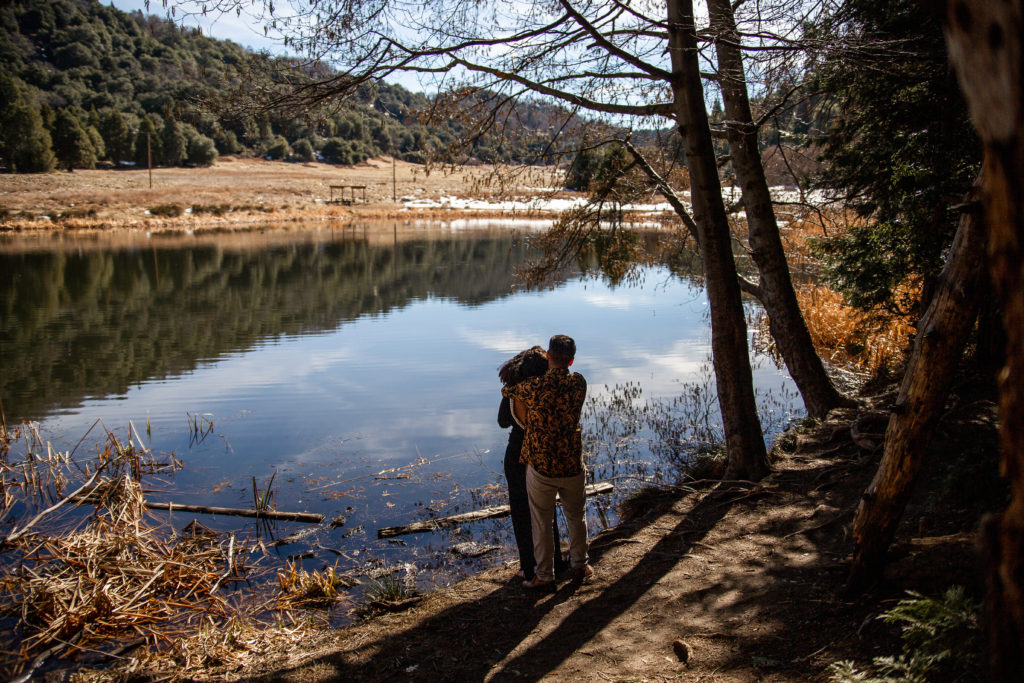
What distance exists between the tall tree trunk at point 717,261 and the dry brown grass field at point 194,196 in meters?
29.3

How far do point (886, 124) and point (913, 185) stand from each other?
1166 mm

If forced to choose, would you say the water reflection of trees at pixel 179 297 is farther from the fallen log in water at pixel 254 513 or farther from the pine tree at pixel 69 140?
the pine tree at pixel 69 140

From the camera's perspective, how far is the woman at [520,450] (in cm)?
543

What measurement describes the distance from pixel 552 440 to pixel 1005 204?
3.42 metres

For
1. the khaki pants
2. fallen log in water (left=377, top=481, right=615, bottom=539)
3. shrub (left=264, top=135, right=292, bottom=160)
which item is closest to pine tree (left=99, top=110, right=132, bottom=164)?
shrub (left=264, top=135, right=292, bottom=160)

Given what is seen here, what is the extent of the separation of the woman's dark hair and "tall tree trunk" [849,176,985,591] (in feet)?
7.67

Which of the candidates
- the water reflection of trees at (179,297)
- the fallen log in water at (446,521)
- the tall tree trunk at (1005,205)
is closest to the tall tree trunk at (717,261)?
the fallen log in water at (446,521)

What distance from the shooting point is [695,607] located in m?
4.75

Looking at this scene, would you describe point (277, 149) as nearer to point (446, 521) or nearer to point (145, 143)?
point (145, 143)

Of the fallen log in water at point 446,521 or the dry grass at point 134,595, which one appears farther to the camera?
the fallen log in water at point 446,521

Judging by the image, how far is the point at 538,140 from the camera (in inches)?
362

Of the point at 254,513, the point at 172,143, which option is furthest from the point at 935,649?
the point at 172,143

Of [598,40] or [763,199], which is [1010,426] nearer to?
[598,40]

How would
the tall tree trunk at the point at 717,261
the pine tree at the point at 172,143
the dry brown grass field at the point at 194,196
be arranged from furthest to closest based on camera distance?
the pine tree at the point at 172,143
the dry brown grass field at the point at 194,196
the tall tree trunk at the point at 717,261
